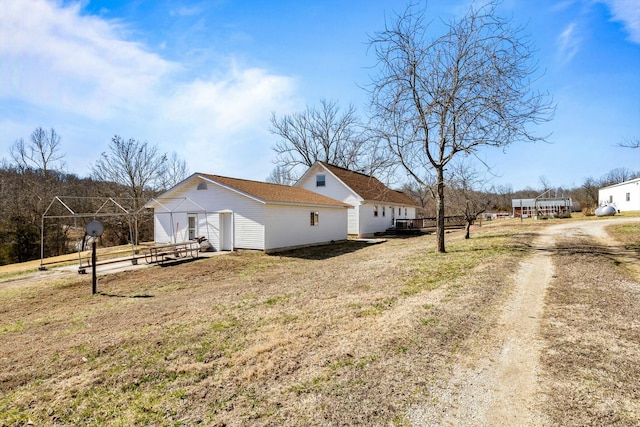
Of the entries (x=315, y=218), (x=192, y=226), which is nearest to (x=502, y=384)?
(x=315, y=218)

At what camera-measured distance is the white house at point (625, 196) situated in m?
35.7

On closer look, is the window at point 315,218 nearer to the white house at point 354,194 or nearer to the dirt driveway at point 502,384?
the white house at point 354,194

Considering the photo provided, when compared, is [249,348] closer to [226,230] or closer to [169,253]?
[169,253]

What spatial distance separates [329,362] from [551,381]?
249cm

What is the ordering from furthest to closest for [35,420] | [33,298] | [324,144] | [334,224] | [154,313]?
[324,144] → [334,224] → [33,298] → [154,313] → [35,420]

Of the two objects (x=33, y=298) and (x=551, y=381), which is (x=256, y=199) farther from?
(x=551, y=381)

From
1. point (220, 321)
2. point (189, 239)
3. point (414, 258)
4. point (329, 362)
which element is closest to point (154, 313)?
point (220, 321)

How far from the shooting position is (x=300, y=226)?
808 inches

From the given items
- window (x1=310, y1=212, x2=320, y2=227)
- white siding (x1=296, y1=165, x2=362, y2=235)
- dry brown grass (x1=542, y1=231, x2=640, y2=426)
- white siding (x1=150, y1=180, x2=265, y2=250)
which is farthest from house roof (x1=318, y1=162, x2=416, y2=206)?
dry brown grass (x1=542, y1=231, x2=640, y2=426)

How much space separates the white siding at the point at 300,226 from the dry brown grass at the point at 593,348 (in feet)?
42.0

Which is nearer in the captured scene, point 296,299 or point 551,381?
point 551,381

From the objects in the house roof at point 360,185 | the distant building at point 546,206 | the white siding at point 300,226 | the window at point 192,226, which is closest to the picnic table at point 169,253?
the window at point 192,226

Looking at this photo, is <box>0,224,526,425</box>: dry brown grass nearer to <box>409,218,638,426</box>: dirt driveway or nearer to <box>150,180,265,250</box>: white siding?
<box>409,218,638,426</box>: dirt driveway

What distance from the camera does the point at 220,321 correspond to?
21.2 feet
